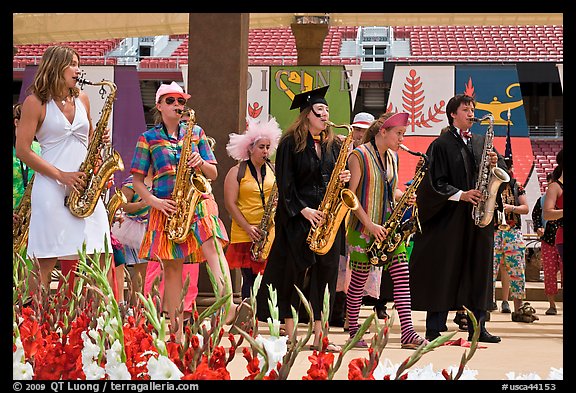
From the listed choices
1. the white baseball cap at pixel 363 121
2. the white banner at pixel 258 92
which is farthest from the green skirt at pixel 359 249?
the white banner at pixel 258 92

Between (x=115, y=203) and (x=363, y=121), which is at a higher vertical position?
(x=363, y=121)

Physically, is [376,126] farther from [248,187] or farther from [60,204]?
[60,204]

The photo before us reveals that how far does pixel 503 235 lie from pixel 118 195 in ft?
13.1

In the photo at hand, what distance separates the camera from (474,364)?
18.1 ft

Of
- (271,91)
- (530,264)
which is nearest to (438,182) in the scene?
(271,91)

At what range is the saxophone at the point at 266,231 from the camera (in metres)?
7.38

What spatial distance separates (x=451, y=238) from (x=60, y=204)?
119 inches

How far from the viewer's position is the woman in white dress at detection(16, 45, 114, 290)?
487cm

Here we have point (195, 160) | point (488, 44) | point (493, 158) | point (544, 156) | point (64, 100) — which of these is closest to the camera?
point (64, 100)

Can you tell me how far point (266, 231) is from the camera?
7.45 m

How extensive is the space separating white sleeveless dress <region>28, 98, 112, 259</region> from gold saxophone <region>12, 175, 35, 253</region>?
4.37 feet

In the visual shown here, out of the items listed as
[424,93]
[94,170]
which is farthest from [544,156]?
[94,170]

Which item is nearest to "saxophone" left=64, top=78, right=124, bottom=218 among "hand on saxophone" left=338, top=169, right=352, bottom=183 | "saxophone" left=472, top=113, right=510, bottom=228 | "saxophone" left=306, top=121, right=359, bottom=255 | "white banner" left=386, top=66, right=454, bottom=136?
"saxophone" left=306, top=121, right=359, bottom=255
